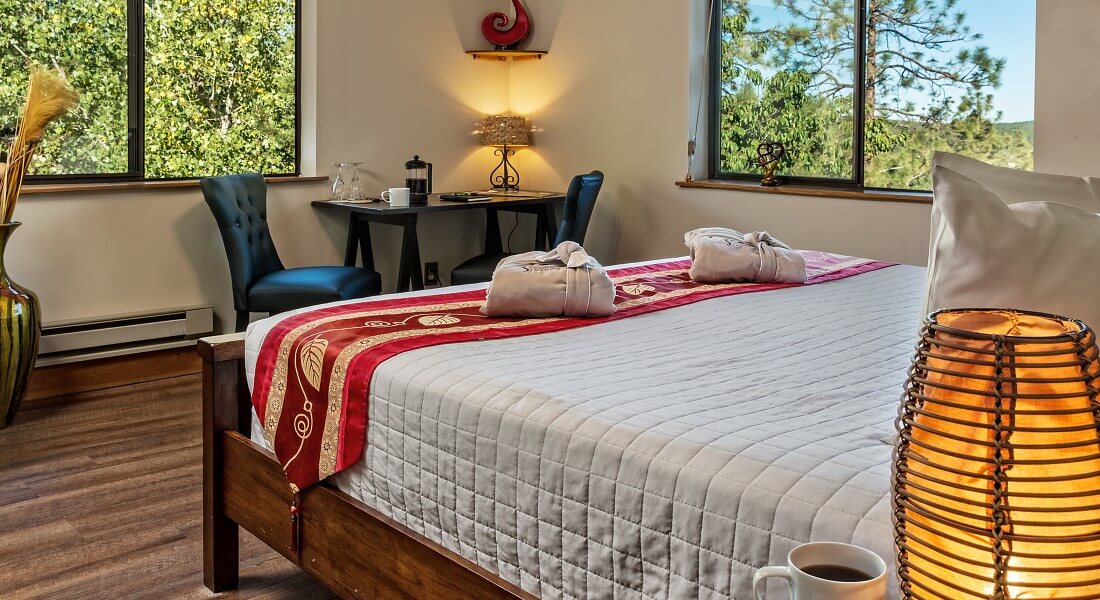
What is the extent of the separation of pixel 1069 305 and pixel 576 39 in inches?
177

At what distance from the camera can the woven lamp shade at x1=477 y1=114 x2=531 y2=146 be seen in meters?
5.68

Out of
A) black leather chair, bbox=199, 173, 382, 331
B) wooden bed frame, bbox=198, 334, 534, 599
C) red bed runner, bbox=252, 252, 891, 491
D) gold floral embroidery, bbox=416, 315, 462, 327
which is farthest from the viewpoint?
black leather chair, bbox=199, 173, 382, 331

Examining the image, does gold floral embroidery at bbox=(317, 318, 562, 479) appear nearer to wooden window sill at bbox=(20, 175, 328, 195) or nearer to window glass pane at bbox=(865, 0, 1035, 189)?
wooden window sill at bbox=(20, 175, 328, 195)

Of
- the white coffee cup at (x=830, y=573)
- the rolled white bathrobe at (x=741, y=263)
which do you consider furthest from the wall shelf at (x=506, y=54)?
the white coffee cup at (x=830, y=573)

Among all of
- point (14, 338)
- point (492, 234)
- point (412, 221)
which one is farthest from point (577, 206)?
point (14, 338)

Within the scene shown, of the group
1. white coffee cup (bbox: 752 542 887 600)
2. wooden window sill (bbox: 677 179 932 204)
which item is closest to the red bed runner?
white coffee cup (bbox: 752 542 887 600)

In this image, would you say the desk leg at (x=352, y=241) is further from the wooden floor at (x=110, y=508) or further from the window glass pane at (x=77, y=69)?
the wooden floor at (x=110, y=508)

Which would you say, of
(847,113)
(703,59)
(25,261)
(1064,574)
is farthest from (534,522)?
(703,59)

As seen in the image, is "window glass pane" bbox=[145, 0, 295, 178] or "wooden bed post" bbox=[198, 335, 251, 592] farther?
"window glass pane" bbox=[145, 0, 295, 178]

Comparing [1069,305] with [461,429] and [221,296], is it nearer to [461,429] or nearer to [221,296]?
[461,429]

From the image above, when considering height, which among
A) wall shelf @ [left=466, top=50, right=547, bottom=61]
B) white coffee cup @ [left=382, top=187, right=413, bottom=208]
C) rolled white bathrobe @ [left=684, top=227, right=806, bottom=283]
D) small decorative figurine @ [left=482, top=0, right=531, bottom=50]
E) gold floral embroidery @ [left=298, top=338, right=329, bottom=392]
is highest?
small decorative figurine @ [left=482, top=0, right=531, bottom=50]

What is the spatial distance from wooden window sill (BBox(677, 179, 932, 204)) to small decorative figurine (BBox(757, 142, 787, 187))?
0.14 feet

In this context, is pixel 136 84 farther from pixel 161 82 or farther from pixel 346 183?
pixel 346 183

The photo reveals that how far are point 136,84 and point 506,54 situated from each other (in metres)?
2.02
